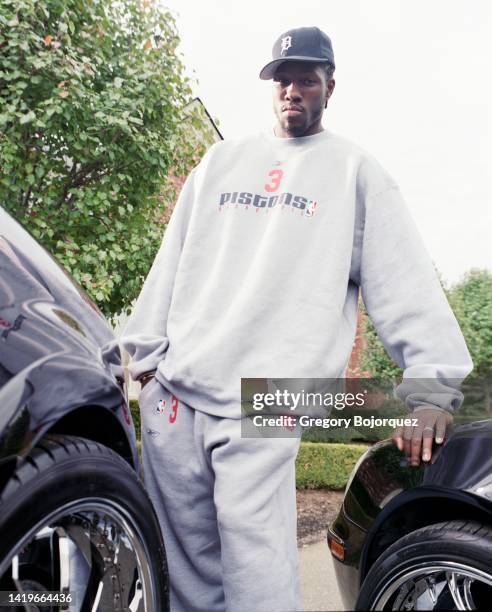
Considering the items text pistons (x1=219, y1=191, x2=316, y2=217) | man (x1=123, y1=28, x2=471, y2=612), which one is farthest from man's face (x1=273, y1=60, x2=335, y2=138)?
text pistons (x1=219, y1=191, x2=316, y2=217)

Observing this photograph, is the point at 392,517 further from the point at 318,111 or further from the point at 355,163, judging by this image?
the point at 318,111

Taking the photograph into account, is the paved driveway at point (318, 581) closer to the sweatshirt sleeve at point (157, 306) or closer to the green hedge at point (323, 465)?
the sweatshirt sleeve at point (157, 306)

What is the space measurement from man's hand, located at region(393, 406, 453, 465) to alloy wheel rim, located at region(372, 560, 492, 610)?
0.95ft

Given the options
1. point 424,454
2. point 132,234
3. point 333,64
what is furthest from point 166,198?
point 424,454

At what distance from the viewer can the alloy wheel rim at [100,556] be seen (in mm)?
1353

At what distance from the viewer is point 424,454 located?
1750mm

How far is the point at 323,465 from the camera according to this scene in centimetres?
858

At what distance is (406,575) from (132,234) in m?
5.10

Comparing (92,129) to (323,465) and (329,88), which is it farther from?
(323,465)

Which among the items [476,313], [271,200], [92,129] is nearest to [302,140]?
[271,200]

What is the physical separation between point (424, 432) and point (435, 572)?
1.16 feet

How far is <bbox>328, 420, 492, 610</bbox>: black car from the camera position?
1.57m

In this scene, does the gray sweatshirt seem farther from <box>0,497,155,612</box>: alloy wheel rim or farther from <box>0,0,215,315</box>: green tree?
<box>0,0,215,315</box>: green tree

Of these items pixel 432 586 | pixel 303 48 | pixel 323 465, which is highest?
pixel 303 48
